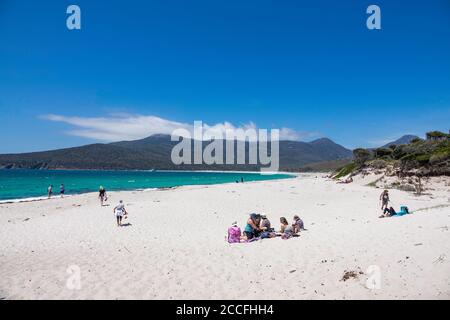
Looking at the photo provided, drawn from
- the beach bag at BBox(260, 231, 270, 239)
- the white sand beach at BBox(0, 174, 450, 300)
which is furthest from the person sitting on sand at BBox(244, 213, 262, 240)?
the white sand beach at BBox(0, 174, 450, 300)

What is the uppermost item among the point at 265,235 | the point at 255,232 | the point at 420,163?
the point at 420,163

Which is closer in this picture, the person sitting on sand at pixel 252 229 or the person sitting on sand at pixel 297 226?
the person sitting on sand at pixel 252 229

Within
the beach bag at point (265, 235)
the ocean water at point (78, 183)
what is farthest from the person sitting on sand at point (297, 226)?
the ocean water at point (78, 183)

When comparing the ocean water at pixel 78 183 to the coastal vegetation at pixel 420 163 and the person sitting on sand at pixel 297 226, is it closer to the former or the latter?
the person sitting on sand at pixel 297 226

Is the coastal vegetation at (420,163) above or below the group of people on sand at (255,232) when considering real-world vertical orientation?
above

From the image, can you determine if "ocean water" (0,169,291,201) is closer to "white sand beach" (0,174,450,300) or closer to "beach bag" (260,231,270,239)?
"white sand beach" (0,174,450,300)

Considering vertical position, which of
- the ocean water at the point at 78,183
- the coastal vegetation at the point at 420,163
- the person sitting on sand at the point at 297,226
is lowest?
the ocean water at the point at 78,183

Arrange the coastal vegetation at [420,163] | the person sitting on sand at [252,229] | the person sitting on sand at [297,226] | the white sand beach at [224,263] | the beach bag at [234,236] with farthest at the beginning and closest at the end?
the coastal vegetation at [420,163]
the person sitting on sand at [297,226]
the person sitting on sand at [252,229]
the beach bag at [234,236]
the white sand beach at [224,263]

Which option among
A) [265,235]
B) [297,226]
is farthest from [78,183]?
[297,226]

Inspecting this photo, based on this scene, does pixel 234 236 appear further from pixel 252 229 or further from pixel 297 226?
pixel 297 226

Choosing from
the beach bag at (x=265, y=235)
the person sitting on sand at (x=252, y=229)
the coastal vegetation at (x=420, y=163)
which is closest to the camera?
the person sitting on sand at (x=252, y=229)
